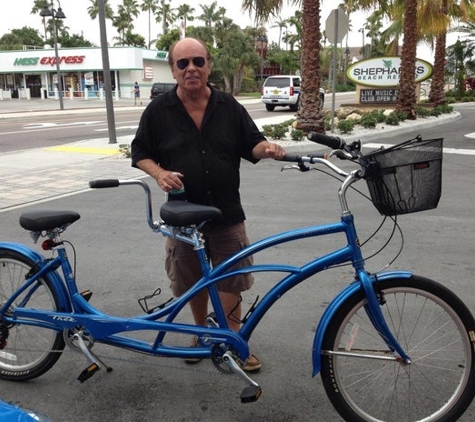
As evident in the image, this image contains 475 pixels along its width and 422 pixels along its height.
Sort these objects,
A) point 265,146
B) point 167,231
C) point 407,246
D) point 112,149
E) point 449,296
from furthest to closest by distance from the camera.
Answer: point 112,149, point 407,246, point 265,146, point 167,231, point 449,296

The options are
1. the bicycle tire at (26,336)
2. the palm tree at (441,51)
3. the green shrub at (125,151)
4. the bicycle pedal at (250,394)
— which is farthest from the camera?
the palm tree at (441,51)

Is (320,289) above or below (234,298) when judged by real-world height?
below

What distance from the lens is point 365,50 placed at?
73500 mm

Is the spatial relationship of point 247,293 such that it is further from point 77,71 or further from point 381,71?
point 77,71

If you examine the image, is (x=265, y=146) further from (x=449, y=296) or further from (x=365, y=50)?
(x=365, y=50)

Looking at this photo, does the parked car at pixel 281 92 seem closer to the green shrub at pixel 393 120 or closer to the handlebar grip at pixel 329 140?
the green shrub at pixel 393 120

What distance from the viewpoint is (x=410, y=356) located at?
2744 mm

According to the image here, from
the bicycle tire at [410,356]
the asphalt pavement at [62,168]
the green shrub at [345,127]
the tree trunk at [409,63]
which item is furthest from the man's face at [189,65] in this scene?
the tree trunk at [409,63]

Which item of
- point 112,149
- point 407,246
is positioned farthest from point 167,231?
point 112,149

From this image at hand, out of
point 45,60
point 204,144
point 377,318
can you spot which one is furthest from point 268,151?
point 45,60

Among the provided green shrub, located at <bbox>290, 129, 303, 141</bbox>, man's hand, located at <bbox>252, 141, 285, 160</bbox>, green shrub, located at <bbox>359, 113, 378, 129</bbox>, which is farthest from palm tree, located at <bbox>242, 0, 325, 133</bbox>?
man's hand, located at <bbox>252, 141, 285, 160</bbox>

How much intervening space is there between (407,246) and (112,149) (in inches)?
377

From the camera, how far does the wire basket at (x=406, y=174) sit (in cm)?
231

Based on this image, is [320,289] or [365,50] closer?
[320,289]
